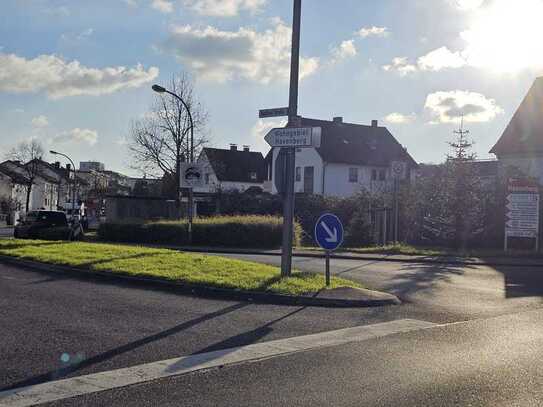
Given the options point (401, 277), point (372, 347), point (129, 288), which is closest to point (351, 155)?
point (401, 277)

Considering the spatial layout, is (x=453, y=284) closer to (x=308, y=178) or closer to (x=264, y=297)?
(x=264, y=297)

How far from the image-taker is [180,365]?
6.65 m

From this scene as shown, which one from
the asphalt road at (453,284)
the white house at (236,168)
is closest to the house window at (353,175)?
the white house at (236,168)

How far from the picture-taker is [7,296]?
11320 mm

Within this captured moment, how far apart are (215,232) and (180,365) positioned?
2231cm

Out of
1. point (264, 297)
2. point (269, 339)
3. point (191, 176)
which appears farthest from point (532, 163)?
point (269, 339)

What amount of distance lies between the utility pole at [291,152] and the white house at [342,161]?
42005 millimetres

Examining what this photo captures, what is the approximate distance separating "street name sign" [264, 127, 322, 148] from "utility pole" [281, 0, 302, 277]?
0.87 ft

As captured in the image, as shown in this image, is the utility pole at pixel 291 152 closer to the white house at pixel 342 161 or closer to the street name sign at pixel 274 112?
the street name sign at pixel 274 112

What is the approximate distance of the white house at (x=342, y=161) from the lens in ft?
190

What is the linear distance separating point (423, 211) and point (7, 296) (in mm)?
19958

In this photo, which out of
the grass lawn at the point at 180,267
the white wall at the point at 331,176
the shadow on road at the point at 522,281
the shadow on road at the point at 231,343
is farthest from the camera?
the white wall at the point at 331,176

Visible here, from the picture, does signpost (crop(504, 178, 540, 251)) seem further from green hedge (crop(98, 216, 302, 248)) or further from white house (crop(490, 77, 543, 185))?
white house (crop(490, 77, 543, 185))

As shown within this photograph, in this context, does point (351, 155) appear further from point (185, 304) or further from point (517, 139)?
point (185, 304)
